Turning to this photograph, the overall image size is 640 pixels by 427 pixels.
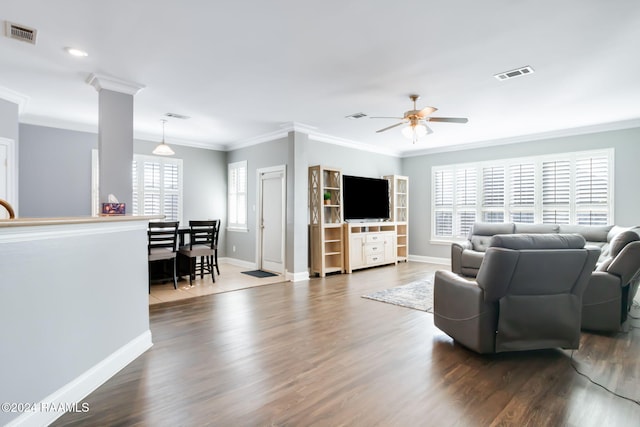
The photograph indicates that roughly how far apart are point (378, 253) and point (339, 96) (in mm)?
3818

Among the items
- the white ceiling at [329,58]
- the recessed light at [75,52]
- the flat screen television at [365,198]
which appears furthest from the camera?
the flat screen television at [365,198]

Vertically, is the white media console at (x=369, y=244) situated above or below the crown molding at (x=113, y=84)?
below

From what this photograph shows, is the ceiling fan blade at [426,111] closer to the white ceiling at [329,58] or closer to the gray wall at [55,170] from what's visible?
the white ceiling at [329,58]

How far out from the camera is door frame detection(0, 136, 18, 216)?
4.39 metres

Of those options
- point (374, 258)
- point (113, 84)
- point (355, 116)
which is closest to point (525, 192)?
point (374, 258)

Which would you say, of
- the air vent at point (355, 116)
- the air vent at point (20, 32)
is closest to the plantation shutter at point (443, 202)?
the air vent at point (355, 116)

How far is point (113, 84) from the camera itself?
12.9 ft

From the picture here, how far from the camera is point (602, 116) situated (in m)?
5.42

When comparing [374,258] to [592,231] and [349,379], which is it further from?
[349,379]

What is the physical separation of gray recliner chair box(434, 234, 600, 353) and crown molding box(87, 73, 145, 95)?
13.7ft

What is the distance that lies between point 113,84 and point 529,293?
470 cm

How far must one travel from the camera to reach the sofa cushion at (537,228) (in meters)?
5.77

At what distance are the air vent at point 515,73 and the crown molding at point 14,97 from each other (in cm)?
586

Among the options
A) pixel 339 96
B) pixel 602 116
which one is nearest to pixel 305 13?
pixel 339 96
